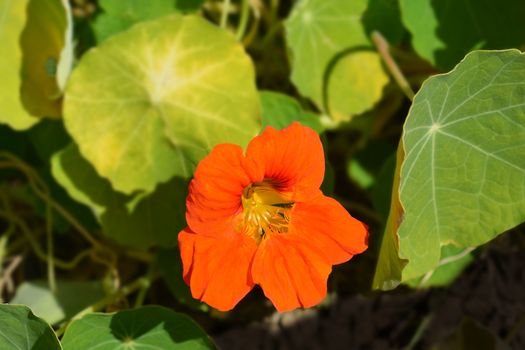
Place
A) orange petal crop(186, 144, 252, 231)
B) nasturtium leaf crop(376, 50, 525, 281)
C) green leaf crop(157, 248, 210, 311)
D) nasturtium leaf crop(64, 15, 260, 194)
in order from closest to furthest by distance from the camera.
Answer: orange petal crop(186, 144, 252, 231) < nasturtium leaf crop(376, 50, 525, 281) < nasturtium leaf crop(64, 15, 260, 194) < green leaf crop(157, 248, 210, 311)

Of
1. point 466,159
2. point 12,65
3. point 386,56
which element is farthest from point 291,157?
point 12,65

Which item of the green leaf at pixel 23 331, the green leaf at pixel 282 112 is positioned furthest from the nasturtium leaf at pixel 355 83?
the green leaf at pixel 23 331

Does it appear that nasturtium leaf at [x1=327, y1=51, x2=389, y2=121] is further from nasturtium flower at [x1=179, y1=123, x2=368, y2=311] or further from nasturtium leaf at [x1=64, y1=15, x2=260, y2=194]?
nasturtium flower at [x1=179, y1=123, x2=368, y2=311]

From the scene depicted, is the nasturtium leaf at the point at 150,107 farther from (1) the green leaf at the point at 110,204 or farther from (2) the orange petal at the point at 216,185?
(2) the orange petal at the point at 216,185

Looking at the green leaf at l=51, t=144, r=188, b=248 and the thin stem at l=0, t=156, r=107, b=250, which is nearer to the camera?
the green leaf at l=51, t=144, r=188, b=248

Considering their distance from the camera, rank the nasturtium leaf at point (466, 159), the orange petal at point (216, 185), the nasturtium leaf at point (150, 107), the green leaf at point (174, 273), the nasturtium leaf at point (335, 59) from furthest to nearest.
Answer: the nasturtium leaf at point (335, 59) < the green leaf at point (174, 273) < the nasturtium leaf at point (150, 107) < the nasturtium leaf at point (466, 159) < the orange petal at point (216, 185)

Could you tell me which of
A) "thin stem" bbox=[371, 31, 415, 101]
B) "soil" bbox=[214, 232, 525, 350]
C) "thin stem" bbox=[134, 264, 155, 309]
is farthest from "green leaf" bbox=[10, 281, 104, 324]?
"thin stem" bbox=[371, 31, 415, 101]

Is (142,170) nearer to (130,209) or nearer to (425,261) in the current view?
(130,209)
